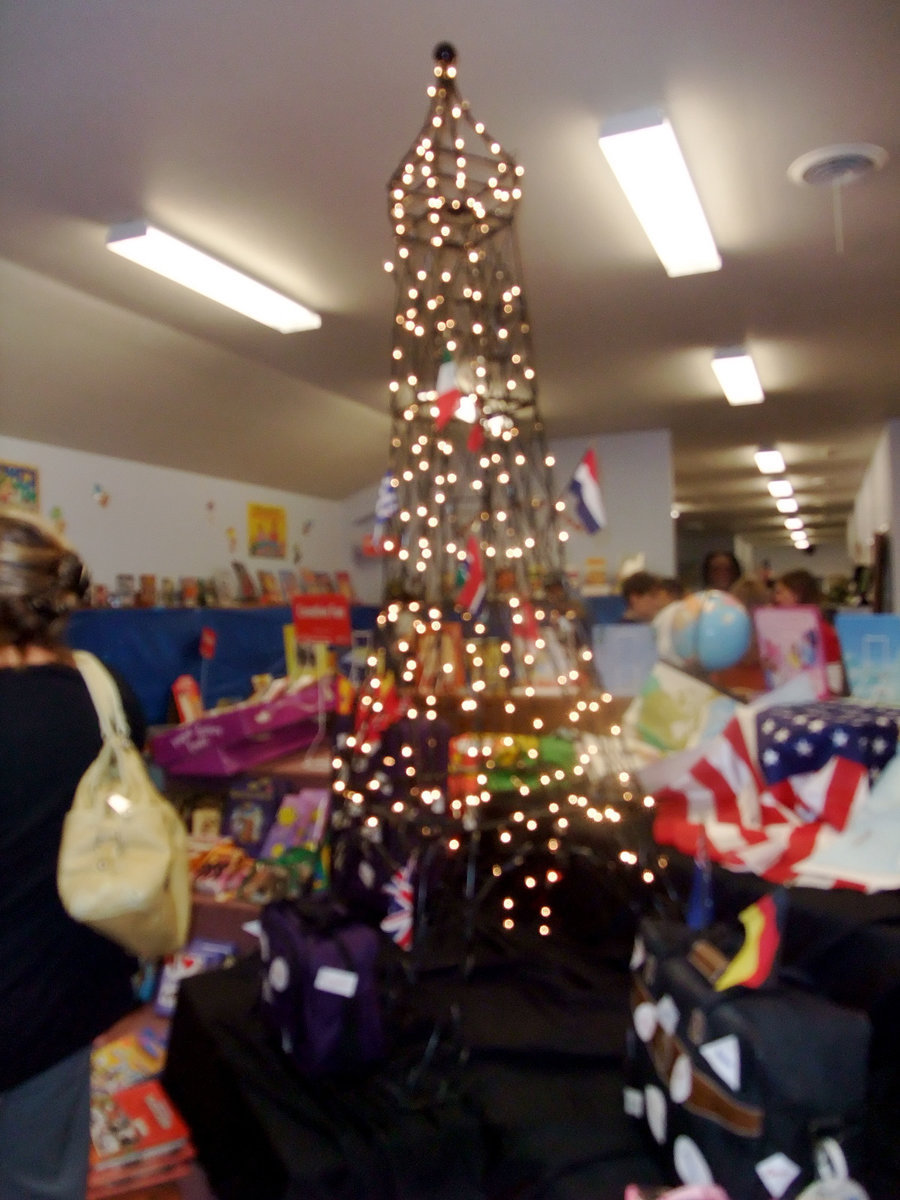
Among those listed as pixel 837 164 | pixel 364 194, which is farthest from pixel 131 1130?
pixel 837 164

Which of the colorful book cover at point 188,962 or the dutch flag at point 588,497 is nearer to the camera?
the dutch flag at point 588,497

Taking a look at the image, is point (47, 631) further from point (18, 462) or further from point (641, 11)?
point (18, 462)

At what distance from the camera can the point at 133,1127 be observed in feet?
8.00

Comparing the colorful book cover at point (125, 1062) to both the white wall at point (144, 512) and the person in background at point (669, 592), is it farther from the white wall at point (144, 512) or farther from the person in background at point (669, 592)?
the person in background at point (669, 592)

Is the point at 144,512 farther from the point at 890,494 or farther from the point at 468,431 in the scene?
the point at 890,494

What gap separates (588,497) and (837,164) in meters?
1.71

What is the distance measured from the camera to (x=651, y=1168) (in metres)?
1.37

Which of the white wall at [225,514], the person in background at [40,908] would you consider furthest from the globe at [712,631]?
the white wall at [225,514]

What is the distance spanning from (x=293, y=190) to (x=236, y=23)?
90 cm

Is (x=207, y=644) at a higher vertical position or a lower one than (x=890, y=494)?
lower

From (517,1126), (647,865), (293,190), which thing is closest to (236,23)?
(293,190)

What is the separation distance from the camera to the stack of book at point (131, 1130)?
2270 mm

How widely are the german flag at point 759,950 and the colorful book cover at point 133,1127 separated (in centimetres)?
163

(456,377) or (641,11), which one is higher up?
(641,11)
